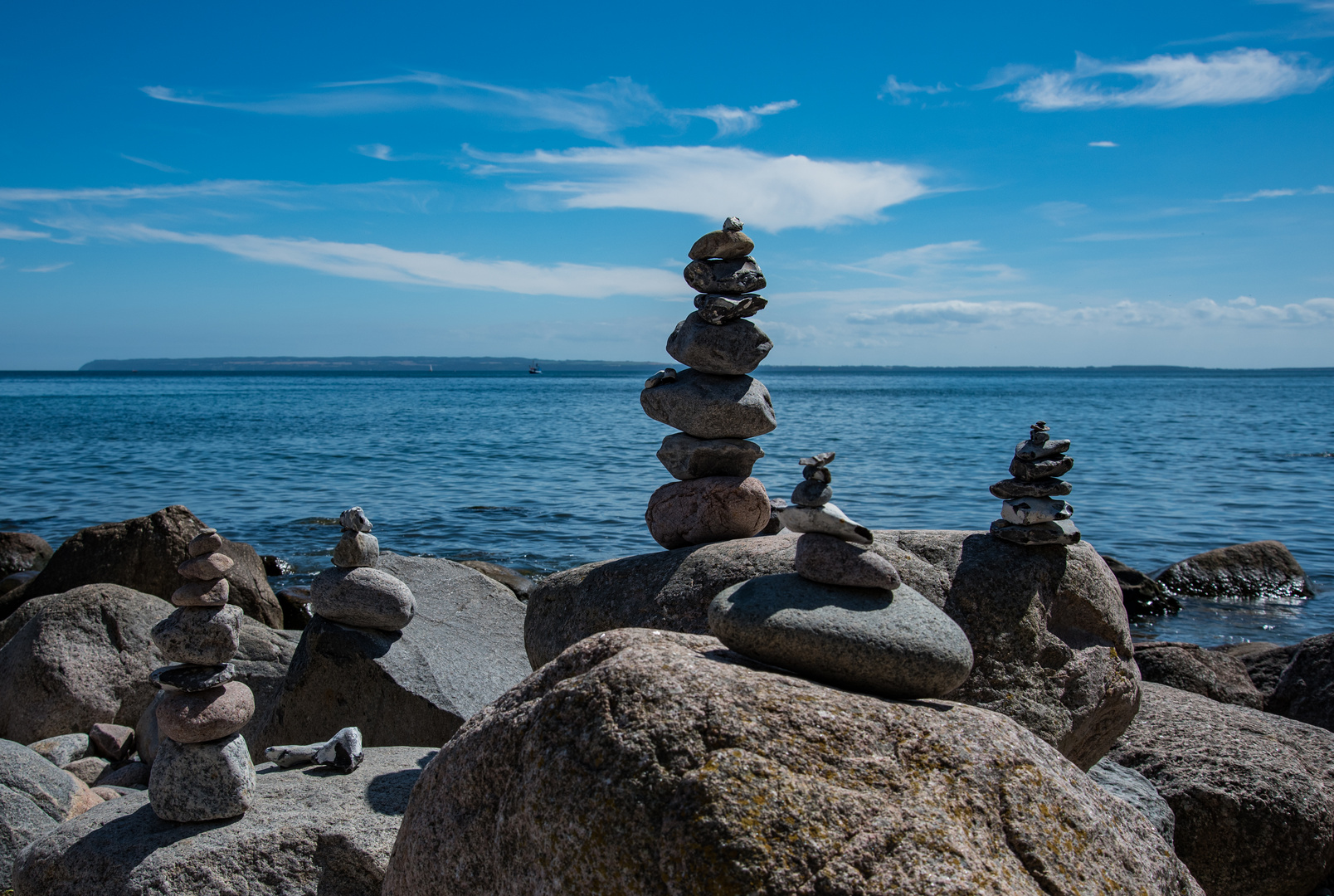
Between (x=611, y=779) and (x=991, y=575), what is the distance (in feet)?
12.1

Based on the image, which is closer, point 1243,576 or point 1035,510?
point 1035,510

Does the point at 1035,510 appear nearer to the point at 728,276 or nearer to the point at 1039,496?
the point at 1039,496

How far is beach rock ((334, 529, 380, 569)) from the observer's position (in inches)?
291

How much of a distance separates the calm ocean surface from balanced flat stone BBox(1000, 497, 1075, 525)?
26.0ft

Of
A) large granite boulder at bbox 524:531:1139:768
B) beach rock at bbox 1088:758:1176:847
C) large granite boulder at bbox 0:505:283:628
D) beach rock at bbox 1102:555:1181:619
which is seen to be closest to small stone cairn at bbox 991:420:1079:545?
large granite boulder at bbox 524:531:1139:768

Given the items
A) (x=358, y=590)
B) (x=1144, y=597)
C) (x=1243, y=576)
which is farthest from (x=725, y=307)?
(x=1243, y=576)

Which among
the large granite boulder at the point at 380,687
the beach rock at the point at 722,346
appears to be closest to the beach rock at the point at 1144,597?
the beach rock at the point at 722,346

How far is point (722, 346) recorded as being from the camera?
682cm

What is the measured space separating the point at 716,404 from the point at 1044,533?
232cm

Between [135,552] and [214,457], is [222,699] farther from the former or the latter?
[214,457]

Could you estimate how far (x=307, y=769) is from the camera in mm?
5609

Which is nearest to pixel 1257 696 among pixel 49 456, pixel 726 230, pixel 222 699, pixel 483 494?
pixel 726 230

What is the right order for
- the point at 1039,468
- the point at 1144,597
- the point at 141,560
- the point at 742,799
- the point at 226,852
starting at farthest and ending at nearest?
the point at 1144,597, the point at 141,560, the point at 1039,468, the point at 226,852, the point at 742,799

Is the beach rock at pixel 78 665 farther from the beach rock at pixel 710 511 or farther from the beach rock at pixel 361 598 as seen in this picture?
the beach rock at pixel 710 511
